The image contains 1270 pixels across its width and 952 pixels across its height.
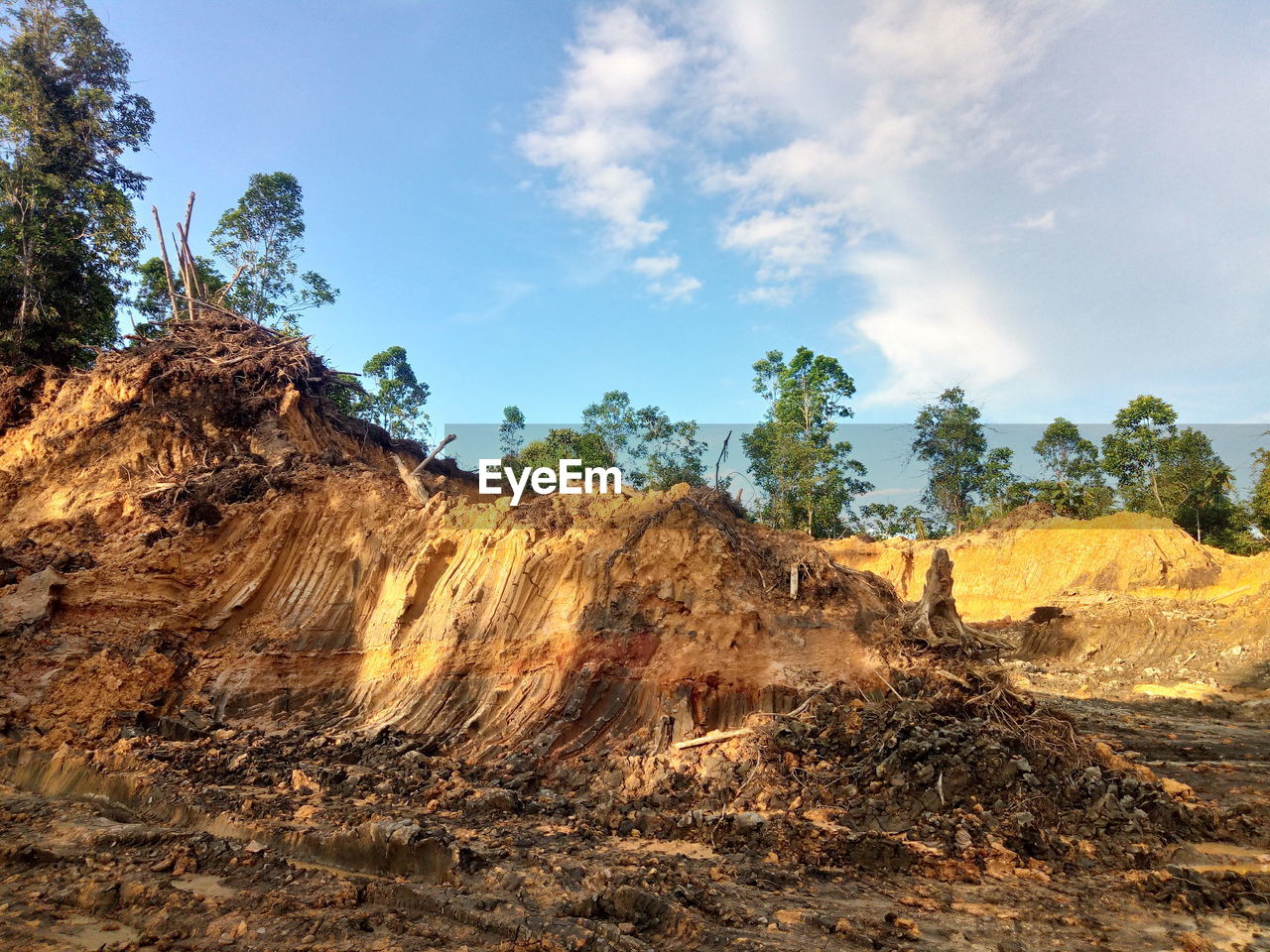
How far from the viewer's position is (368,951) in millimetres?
4391

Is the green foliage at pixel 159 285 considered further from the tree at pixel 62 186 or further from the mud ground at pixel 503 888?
the mud ground at pixel 503 888

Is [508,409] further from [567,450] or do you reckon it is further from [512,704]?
[512,704]

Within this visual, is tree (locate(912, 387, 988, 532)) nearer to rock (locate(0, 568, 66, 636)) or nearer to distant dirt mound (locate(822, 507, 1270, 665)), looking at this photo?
distant dirt mound (locate(822, 507, 1270, 665))

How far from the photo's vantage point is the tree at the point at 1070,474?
29.2 meters

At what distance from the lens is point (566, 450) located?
23703mm

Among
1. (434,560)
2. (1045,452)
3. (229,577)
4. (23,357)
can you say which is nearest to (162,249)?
(23,357)

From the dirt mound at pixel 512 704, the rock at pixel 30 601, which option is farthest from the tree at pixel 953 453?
the rock at pixel 30 601

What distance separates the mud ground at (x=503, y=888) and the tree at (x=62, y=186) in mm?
12464

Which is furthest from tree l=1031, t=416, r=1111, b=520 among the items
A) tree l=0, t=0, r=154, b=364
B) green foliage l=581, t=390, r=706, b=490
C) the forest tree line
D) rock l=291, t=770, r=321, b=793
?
tree l=0, t=0, r=154, b=364

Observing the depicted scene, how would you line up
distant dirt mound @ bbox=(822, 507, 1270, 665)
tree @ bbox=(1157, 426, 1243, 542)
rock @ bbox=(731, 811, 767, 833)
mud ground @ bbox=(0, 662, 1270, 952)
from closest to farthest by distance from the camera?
mud ground @ bbox=(0, 662, 1270, 952) < rock @ bbox=(731, 811, 767, 833) < distant dirt mound @ bbox=(822, 507, 1270, 665) < tree @ bbox=(1157, 426, 1243, 542)

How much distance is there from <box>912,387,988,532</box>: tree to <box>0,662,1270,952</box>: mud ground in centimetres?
2473

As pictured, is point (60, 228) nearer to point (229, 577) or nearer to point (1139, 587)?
point (229, 577)

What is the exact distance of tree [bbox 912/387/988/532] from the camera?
1193 inches

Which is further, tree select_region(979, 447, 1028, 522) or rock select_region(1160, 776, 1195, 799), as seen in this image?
tree select_region(979, 447, 1028, 522)
